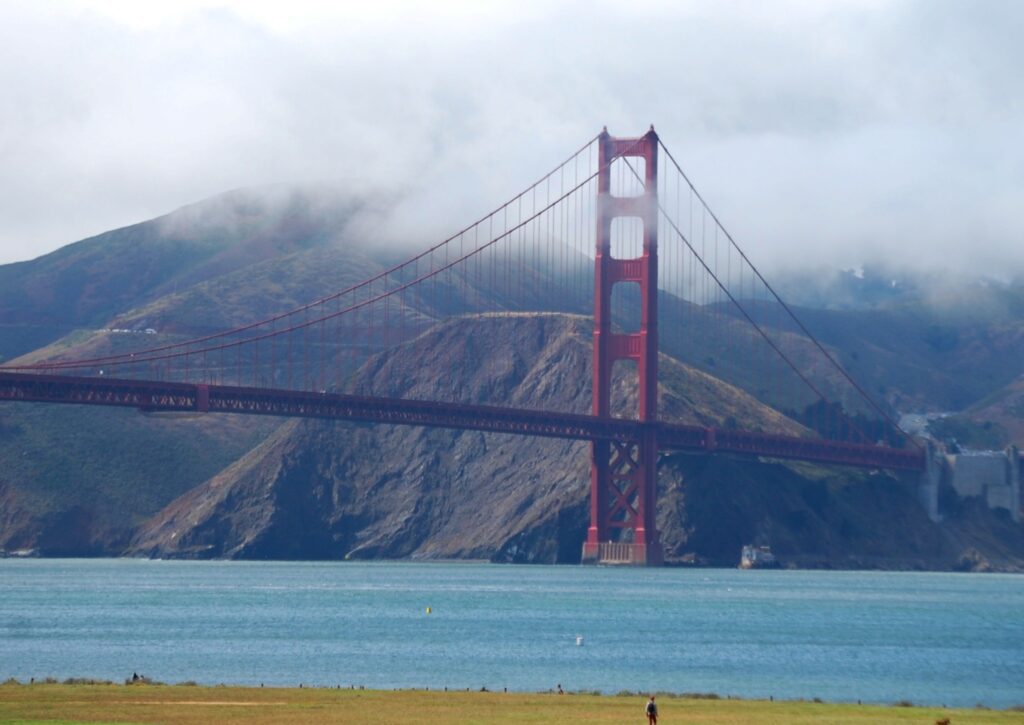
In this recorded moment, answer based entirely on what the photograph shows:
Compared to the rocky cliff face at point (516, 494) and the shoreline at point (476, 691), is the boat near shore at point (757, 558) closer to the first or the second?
the rocky cliff face at point (516, 494)

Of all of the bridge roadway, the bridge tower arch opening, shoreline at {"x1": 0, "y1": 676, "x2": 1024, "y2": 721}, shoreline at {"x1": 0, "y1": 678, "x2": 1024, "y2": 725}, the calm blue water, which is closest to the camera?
shoreline at {"x1": 0, "y1": 678, "x2": 1024, "y2": 725}

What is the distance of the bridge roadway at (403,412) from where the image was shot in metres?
103

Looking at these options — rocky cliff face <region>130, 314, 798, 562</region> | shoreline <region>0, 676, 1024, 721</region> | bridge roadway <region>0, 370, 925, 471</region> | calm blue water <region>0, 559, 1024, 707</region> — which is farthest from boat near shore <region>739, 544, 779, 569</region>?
shoreline <region>0, 676, 1024, 721</region>

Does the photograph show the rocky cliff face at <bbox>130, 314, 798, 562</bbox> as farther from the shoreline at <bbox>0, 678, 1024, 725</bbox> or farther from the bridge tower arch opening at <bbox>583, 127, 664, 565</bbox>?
the shoreline at <bbox>0, 678, 1024, 725</bbox>

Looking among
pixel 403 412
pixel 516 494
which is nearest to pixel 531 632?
pixel 403 412

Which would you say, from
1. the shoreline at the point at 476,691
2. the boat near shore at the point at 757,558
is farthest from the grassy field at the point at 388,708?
the boat near shore at the point at 757,558

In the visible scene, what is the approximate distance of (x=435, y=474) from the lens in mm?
149250

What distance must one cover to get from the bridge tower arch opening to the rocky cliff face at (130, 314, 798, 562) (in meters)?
14.5

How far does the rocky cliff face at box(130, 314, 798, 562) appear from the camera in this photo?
14288 centimetres

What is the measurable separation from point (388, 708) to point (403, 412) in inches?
2819

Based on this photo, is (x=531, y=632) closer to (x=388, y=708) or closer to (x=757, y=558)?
(x=388, y=708)

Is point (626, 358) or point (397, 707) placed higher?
point (626, 358)

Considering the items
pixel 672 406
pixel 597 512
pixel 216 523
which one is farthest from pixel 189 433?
pixel 597 512

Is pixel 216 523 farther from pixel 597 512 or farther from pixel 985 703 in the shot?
pixel 985 703
